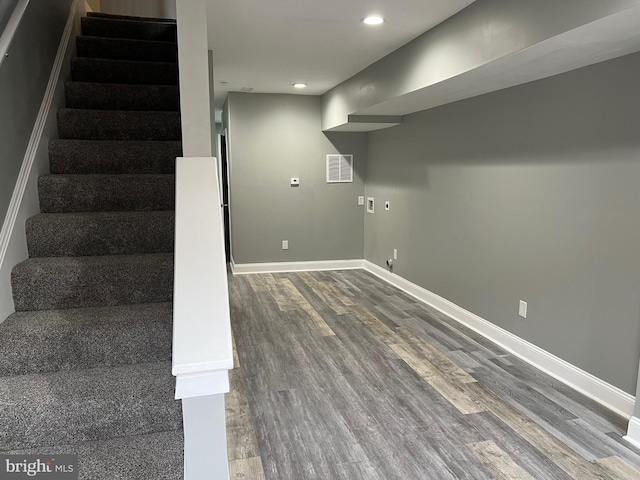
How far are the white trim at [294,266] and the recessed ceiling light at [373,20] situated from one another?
3754mm

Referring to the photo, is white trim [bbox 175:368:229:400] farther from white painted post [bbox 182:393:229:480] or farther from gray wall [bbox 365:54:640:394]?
gray wall [bbox 365:54:640:394]

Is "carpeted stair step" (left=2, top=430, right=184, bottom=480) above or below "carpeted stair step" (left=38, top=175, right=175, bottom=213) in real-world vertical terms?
below

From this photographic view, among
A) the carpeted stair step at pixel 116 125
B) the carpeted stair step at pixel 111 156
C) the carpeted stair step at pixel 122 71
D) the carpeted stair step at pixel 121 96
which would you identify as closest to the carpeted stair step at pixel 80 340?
the carpeted stair step at pixel 111 156

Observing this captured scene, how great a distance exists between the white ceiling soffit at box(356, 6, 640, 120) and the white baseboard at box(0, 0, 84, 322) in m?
2.52

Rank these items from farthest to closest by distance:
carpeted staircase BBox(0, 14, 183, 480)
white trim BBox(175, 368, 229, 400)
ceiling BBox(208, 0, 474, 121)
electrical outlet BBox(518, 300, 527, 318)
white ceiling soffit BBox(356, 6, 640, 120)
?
electrical outlet BBox(518, 300, 527, 318) → ceiling BBox(208, 0, 474, 121) → white ceiling soffit BBox(356, 6, 640, 120) → carpeted staircase BBox(0, 14, 183, 480) → white trim BBox(175, 368, 229, 400)

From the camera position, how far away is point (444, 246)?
4320 millimetres

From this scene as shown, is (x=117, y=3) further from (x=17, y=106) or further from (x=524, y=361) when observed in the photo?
(x=524, y=361)

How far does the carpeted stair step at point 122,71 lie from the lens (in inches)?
117

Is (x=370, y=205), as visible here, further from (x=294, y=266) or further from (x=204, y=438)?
(x=204, y=438)

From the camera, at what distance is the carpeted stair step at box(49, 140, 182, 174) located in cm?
245

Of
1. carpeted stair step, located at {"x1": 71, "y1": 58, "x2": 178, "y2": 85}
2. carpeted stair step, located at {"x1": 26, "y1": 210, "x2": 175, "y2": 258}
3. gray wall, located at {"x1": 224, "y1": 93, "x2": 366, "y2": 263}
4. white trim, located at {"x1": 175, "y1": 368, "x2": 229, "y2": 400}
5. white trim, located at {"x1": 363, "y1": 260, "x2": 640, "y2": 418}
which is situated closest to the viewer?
white trim, located at {"x1": 175, "y1": 368, "x2": 229, "y2": 400}

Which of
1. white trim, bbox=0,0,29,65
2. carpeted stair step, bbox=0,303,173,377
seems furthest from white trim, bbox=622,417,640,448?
white trim, bbox=0,0,29,65

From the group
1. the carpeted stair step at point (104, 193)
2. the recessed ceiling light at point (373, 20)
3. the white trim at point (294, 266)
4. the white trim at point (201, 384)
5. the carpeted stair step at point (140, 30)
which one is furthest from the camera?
the white trim at point (294, 266)

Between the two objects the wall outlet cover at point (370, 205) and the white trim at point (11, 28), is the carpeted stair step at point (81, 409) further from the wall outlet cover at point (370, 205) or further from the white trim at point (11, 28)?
the wall outlet cover at point (370, 205)
